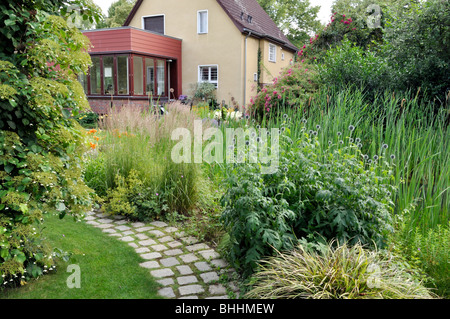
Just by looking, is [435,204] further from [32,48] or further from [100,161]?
[100,161]

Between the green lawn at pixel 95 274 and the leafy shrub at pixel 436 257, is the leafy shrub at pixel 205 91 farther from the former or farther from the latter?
the leafy shrub at pixel 436 257

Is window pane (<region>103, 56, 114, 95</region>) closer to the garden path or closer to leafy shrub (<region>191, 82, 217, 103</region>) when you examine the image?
leafy shrub (<region>191, 82, 217, 103</region>)

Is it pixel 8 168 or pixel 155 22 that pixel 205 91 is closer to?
pixel 155 22

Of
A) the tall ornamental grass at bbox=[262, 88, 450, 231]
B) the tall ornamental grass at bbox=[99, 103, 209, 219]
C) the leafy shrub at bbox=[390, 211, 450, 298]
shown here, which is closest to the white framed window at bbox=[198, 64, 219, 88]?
the tall ornamental grass at bbox=[99, 103, 209, 219]

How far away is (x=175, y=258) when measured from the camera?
3.46m

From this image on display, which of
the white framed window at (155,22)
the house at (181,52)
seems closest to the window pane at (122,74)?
the house at (181,52)

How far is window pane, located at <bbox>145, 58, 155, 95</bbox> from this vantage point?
1830 cm

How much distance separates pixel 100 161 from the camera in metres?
5.50

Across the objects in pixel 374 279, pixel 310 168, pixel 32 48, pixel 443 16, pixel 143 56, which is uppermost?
pixel 143 56

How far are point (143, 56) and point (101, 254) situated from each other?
50.1ft

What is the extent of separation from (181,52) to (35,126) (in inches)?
713

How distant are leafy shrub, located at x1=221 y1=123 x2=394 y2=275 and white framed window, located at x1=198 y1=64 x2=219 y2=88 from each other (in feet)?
54.4

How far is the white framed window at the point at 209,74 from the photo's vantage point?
19172mm

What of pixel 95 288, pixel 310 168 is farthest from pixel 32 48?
pixel 310 168
